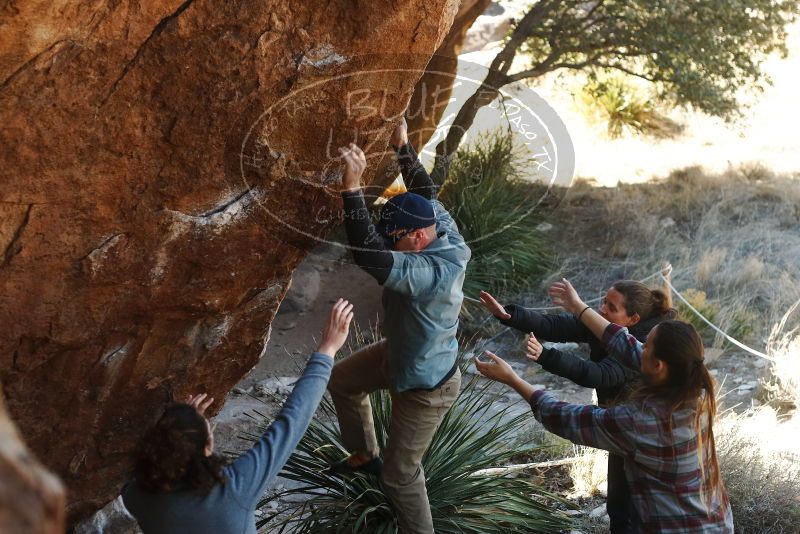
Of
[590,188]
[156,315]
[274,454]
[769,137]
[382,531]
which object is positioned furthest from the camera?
[769,137]

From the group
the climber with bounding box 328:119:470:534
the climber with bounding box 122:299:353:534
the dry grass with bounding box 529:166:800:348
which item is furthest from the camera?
the dry grass with bounding box 529:166:800:348

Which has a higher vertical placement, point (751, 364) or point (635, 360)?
point (635, 360)

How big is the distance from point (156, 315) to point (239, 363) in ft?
2.14

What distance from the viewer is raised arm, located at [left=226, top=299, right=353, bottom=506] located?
2.83 meters

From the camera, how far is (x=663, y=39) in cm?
992

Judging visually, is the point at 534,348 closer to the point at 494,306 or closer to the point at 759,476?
the point at 494,306

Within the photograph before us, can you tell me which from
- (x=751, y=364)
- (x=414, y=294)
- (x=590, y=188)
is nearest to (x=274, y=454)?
(x=414, y=294)

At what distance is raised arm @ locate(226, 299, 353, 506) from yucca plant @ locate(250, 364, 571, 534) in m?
1.39

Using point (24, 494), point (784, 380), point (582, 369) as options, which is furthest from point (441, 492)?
point (24, 494)

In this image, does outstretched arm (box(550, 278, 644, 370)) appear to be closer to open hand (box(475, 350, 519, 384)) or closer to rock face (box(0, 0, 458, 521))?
open hand (box(475, 350, 519, 384))

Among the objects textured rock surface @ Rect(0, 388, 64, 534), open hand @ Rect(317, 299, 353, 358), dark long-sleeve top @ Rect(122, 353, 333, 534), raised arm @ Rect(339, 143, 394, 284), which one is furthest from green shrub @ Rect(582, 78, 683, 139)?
textured rock surface @ Rect(0, 388, 64, 534)

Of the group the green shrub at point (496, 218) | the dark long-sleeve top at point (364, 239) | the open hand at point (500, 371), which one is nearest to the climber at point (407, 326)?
the dark long-sleeve top at point (364, 239)

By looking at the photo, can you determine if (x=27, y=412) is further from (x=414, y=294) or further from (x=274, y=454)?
(x=414, y=294)

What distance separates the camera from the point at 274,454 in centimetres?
289
